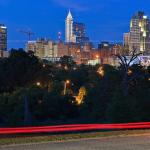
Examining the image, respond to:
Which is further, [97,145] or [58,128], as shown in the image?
[58,128]

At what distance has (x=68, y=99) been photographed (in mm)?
69500

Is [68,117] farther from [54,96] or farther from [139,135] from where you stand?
[139,135]

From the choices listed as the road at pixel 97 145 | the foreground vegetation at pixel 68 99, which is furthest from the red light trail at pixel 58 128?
the foreground vegetation at pixel 68 99

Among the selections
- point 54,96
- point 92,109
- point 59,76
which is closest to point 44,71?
point 59,76

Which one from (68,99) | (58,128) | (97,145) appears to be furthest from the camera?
(68,99)

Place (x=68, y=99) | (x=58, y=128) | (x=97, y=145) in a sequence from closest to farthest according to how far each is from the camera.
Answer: (x=97, y=145) → (x=58, y=128) → (x=68, y=99)

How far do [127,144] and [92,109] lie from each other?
4874 centimetres

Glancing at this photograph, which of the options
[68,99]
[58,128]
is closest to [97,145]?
[58,128]

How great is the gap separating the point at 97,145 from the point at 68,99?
56.6 meters

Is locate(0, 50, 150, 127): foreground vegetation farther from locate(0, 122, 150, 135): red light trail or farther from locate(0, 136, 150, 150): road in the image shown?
locate(0, 136, 150, 150): road

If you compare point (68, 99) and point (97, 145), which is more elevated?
point (68, 99)

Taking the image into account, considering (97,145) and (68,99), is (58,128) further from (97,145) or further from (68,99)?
(68,99)

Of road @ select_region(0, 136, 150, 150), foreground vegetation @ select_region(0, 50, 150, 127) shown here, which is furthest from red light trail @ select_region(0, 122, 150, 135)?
foreground vegetation @ select_region(0, 50, 150, 127)

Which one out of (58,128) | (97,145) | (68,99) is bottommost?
(97,145)
